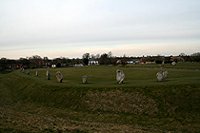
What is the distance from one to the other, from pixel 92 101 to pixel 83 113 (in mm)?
2861

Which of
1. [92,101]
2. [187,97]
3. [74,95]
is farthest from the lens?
[74,95]

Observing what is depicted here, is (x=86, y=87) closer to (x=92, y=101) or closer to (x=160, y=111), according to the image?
(x=92, y=101)

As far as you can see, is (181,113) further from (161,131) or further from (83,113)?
(83,113)

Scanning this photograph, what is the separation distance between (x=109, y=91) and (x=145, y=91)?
3.96m

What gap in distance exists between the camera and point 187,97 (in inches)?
1313

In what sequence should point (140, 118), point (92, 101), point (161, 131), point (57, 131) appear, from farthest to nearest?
point (92, 101) < point (140, 118) < point (161, 131) < point (57, 131)

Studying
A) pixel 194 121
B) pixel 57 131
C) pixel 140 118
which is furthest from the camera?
pixel 140 118

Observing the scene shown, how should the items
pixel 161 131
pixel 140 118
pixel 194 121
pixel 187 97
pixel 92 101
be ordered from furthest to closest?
pixel 92 101 < pixel 187 97 < pixel 140 118 < pixel 194 121 < pixel 161 131

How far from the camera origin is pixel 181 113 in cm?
3075

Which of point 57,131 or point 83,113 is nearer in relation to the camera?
point 57,131

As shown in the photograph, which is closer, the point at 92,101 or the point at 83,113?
the point at 83,113

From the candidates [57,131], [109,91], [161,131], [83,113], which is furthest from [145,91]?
[57,131]

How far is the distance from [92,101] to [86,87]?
4.40m

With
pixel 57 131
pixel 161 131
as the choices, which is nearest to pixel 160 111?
pixel 161 131
